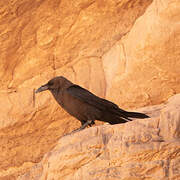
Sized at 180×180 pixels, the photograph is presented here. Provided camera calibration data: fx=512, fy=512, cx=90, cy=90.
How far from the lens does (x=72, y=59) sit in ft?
20.2

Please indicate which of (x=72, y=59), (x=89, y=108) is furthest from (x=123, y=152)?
(x=72, y=59)

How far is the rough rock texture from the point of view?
3400 mm

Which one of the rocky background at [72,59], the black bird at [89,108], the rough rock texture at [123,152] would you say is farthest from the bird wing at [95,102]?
the rocky background at [72,59]

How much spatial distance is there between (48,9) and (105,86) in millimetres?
1130

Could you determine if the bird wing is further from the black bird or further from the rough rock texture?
the rough rock texture

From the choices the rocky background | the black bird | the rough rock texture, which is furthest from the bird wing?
the rocky background

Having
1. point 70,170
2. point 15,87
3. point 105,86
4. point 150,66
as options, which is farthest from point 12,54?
point 70,170

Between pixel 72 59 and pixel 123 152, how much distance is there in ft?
9.26

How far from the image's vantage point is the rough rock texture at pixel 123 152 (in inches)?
134

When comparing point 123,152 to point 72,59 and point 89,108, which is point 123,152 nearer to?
point 89,108

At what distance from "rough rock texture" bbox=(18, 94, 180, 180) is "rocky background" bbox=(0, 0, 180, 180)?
174cm

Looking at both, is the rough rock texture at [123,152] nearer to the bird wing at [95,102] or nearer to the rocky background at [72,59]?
the bird wing at [95,102]

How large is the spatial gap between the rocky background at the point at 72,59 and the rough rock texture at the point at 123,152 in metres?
1.74

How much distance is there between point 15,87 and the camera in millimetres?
6191
